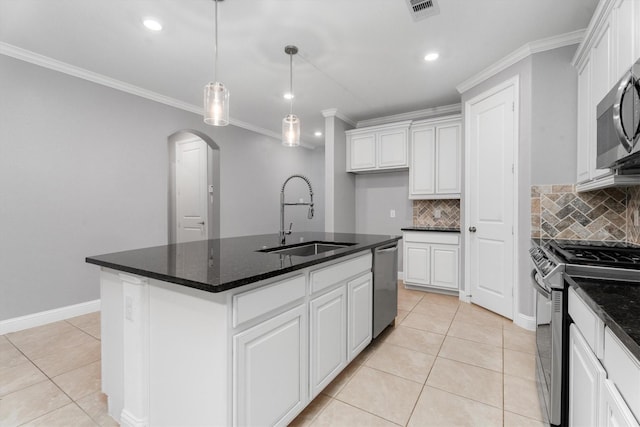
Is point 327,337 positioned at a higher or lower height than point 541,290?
lower

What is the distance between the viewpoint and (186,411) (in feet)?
4.15

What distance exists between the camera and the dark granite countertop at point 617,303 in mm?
726

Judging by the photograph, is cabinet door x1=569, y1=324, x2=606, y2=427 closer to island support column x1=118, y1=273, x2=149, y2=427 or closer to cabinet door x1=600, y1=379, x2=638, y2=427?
cabinet door x1=600, y1=379, x2=638, y2=427

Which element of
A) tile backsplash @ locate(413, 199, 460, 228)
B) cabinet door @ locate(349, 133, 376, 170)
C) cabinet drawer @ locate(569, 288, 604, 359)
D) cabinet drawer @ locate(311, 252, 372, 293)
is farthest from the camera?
cabinet door @ locate(349, 133, 376, 170)

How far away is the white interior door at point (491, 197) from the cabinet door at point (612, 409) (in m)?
2.27

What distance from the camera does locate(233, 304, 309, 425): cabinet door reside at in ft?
3.92

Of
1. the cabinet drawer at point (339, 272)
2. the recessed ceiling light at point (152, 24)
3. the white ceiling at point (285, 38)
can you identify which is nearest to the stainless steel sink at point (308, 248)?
the cabinet drawer at point (339, 272)

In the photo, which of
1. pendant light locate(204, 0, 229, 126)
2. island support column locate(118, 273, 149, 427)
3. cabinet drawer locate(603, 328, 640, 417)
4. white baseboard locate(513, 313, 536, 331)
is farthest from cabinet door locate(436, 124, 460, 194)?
island support column locate(118, 273, 149, 427)

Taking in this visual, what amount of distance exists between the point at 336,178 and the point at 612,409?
392 cm

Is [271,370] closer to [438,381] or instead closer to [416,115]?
[438,381]

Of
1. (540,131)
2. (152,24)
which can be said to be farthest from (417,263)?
(152,24)

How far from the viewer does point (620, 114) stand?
126 cm

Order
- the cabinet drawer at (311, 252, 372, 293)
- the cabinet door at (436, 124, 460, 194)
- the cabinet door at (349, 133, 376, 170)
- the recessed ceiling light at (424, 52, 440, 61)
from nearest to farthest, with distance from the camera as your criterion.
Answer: the cabinet drawer at (311, 252, 372, 293)
the recessed ceiling light at (424, 52, 440, 61)
the cabinet door at (436, 124, 460, 194)
the cabinet door at (349, 133, 376, 170)

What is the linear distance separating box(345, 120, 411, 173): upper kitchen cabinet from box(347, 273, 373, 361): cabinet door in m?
2.55
